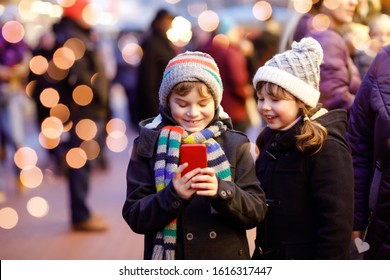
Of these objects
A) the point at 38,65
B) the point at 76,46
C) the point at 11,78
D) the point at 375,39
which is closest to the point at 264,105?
the point at 375,39

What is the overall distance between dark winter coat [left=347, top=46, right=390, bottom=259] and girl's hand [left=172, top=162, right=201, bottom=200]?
1073 millimetres

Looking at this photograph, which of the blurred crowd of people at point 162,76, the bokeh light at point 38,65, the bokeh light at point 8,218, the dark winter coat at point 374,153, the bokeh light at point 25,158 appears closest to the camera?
the dark winter coat at point 374,153

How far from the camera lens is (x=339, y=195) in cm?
298

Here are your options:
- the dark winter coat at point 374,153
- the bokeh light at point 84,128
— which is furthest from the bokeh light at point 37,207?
the dark winter coat at point 374,153

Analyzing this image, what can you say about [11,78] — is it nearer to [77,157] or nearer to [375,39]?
[77,157]

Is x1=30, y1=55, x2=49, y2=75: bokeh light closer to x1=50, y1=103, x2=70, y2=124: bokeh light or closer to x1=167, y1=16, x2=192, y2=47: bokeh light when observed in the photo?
x1=50, y1=103, x2=70, y2=124: bokeh light

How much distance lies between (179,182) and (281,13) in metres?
14.9

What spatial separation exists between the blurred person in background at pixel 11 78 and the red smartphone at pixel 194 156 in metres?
6.01

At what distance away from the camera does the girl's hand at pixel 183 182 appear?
265 centimetres

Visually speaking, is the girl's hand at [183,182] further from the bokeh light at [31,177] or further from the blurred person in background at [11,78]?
the bokeh light at [31,177]

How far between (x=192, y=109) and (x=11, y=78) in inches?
247
